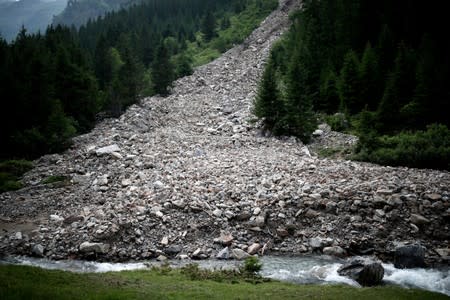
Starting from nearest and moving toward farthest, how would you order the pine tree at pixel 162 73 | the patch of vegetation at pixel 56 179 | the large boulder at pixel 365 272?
the large boulder at pixel 365 272
the patch of vegetation at pixel 56 179
the pine tree at pixel 162 73

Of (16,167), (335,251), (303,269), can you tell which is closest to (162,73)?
(16,167)

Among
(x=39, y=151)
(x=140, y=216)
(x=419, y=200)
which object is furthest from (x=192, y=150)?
(x=419, y=200)

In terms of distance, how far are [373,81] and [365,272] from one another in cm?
3442

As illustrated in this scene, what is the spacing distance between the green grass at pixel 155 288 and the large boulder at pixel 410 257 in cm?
271

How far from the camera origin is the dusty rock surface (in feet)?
70.7

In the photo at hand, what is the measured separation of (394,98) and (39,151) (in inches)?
1518

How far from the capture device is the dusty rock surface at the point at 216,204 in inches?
848

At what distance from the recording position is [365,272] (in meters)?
17.8

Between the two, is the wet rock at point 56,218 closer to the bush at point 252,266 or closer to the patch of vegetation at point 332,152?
the bush at point 252,266

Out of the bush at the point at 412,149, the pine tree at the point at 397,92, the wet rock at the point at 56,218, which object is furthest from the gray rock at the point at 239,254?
the pine tree at the point at 397,92

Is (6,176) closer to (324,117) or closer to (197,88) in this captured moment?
(324,117)

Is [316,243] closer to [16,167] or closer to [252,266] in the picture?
[252,266]

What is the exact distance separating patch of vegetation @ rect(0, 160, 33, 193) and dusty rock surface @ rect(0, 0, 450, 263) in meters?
1.05

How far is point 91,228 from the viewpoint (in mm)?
22938
